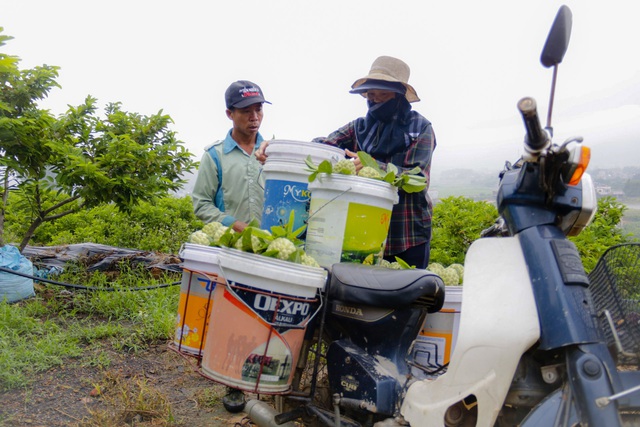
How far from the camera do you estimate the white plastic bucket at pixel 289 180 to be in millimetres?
2447

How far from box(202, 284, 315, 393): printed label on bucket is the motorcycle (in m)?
0.28

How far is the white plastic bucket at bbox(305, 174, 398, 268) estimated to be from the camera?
7.22ft

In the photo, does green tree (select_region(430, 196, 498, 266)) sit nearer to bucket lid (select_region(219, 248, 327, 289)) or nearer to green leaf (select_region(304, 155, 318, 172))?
green leaf (select_region(304, 155, 318, 172))

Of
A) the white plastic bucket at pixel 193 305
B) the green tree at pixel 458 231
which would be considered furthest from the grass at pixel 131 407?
the green tree at pixel 458 231

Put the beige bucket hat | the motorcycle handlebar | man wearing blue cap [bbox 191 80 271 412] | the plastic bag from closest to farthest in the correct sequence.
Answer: the motorcycle handlebar < the beige bucket hat < man wearing blue cap [bbox 191 80 271 412] < the plastic bag

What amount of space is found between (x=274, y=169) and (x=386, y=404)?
3.80ft

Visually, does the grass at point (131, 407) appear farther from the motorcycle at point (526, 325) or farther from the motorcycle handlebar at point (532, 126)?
the motorcycle handlebar at point (532, 126)

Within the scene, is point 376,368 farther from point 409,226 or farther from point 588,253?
point 588,253

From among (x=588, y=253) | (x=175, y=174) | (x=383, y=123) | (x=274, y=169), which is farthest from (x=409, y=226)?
(x=175, y=174)

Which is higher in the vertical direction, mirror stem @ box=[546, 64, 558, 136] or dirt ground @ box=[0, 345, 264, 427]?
mirror stem @ box=[546, 64, 558, 136]

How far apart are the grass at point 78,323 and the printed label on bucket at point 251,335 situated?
2.10 meters

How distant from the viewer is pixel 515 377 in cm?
160

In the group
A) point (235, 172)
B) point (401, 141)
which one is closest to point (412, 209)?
point (401, 141)

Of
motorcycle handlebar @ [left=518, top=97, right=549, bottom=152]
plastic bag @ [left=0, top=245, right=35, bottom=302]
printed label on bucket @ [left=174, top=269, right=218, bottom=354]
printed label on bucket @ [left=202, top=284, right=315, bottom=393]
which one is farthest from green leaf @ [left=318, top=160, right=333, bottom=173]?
plastic bag @ [left=0, top=245, right=35, bottom=302]
